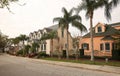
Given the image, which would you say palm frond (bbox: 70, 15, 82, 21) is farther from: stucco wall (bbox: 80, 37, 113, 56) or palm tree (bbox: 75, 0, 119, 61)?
stucco wall (bbox: 80, 37, 113, 56)

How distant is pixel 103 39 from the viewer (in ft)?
109

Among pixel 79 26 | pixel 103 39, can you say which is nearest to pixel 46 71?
pixel 79 26

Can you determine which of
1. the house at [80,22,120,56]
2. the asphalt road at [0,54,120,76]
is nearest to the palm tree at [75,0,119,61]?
the house at [80,22,120,56]

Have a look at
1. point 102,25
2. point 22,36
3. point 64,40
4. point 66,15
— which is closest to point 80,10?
point 66,15

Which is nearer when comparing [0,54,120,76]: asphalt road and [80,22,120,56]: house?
[0,54,120,76]: asphalt road

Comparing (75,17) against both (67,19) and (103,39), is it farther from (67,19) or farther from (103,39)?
(103,39)

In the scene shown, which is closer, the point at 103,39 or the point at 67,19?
the point at 103,39

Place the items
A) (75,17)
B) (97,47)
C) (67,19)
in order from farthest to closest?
1. (97,47)
2. (67,19)
3. (75,17)

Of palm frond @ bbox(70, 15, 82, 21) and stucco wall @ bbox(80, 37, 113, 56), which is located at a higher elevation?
palm frond @ bbox(70, 15, 82, 21)

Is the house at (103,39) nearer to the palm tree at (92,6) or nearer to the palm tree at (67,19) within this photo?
the palm tree at (67,19)

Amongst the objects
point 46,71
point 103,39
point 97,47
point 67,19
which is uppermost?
point 67,19

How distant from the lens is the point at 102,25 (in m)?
37.8

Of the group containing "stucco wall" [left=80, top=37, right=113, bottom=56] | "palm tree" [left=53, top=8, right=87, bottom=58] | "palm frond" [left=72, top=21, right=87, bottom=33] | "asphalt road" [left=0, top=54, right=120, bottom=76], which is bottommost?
"asphalt road" [left=0, top=54, right=120, bottom=76]

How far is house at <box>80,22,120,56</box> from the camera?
110 ft
